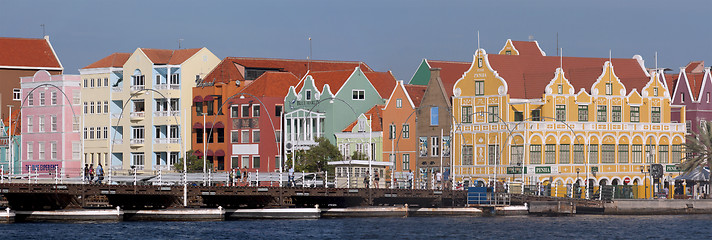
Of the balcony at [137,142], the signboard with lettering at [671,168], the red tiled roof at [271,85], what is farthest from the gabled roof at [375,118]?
the signboard with lettering at [671,168]

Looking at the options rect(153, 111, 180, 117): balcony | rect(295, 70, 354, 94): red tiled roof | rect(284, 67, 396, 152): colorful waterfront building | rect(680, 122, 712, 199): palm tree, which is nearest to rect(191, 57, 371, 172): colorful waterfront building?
rect(153, 111, 180, 117): balcony

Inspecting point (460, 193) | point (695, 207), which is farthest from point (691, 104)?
point (460, 193)

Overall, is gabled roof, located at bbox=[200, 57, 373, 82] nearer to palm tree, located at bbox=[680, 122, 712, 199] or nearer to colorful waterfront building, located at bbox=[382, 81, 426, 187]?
colorful waterfront building, located at bbox=[382, 81, 426, 187]

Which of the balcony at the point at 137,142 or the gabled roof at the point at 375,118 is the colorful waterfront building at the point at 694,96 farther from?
the balcony at the point at 137,142

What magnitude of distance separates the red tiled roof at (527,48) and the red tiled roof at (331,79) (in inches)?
624

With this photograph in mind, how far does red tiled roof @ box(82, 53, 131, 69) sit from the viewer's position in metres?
170

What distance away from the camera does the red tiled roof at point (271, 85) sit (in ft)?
525

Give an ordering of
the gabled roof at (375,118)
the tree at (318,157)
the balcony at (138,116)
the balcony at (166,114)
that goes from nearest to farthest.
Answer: the tree at (318,157) < the gabled roof at (375,118) < the balcony at (166,114) < the balcony at (138,116)

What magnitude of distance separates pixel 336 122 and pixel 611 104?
92.3 ft

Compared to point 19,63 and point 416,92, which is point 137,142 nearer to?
point 19,63

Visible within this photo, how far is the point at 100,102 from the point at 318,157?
32.4m

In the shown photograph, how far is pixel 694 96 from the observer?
5940 inches

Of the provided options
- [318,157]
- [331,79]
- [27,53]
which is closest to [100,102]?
[27,53]

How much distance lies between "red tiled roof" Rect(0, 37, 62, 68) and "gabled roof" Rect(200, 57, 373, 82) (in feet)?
99.7
